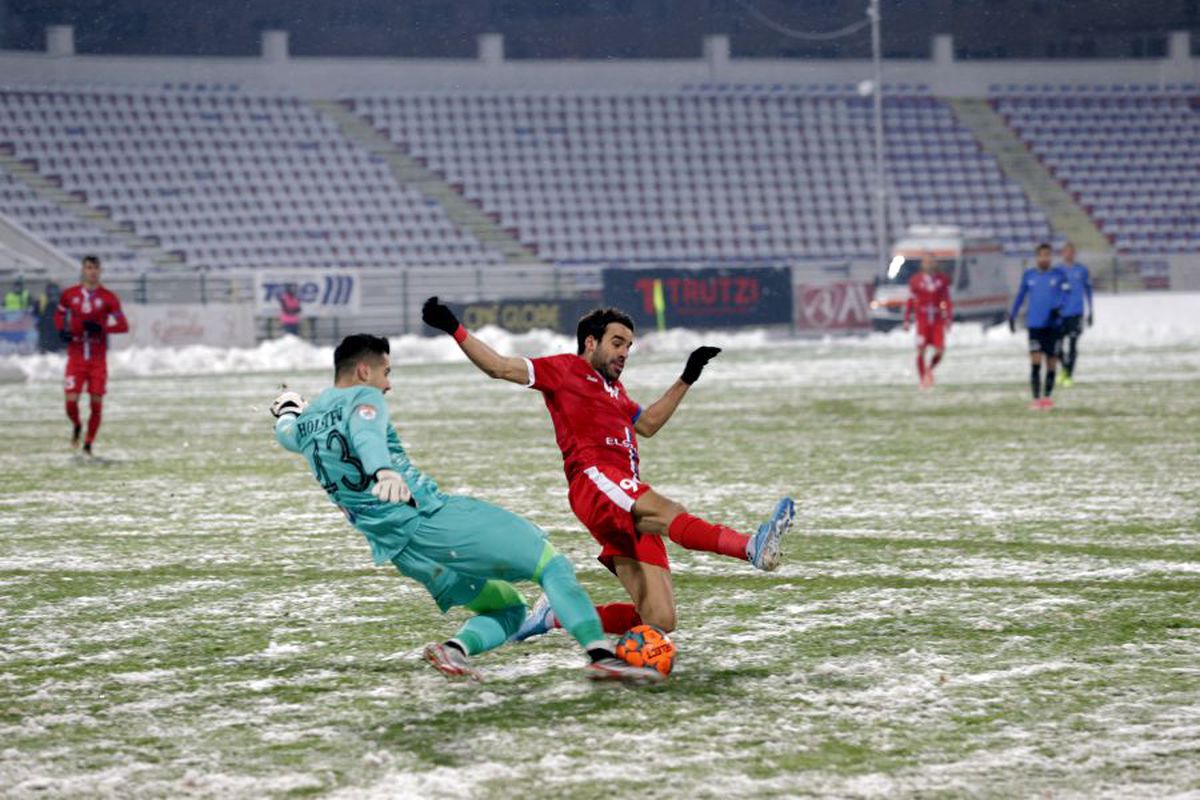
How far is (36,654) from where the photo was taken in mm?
6020

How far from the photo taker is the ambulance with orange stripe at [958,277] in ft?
123

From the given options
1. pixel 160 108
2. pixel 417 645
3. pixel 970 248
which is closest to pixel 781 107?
pixel 970 248

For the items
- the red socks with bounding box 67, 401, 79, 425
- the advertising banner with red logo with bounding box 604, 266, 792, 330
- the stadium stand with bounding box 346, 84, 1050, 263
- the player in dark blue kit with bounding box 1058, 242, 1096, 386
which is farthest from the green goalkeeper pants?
the stadium stand with bounding box 346, 84, 1050, 263

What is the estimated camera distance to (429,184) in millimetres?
44344

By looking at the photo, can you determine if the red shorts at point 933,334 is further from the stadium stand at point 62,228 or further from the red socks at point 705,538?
the stadium stand at point 62,228

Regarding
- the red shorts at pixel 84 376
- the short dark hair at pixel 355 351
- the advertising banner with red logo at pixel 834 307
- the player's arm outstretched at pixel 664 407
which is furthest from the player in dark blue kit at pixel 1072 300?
the advertising banner with red logo at pixel 834 307

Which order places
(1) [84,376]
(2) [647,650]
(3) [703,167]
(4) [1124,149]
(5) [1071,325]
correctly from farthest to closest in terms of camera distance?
(4) [1124,149] < (3) [703,167] < (5) [1071,325] < (1) [84,376] < (2) [647,650]

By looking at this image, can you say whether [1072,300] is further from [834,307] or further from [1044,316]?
[834,307]

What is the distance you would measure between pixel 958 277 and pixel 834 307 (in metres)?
2.81

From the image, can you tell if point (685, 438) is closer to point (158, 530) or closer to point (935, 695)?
point (158, 530)

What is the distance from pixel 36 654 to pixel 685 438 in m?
9.49

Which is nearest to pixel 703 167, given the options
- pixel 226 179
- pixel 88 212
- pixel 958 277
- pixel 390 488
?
pixel 958 277

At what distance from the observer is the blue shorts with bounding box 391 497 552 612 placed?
5230mm

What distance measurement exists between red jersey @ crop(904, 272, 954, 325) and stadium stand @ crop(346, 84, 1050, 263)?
71.2ft
